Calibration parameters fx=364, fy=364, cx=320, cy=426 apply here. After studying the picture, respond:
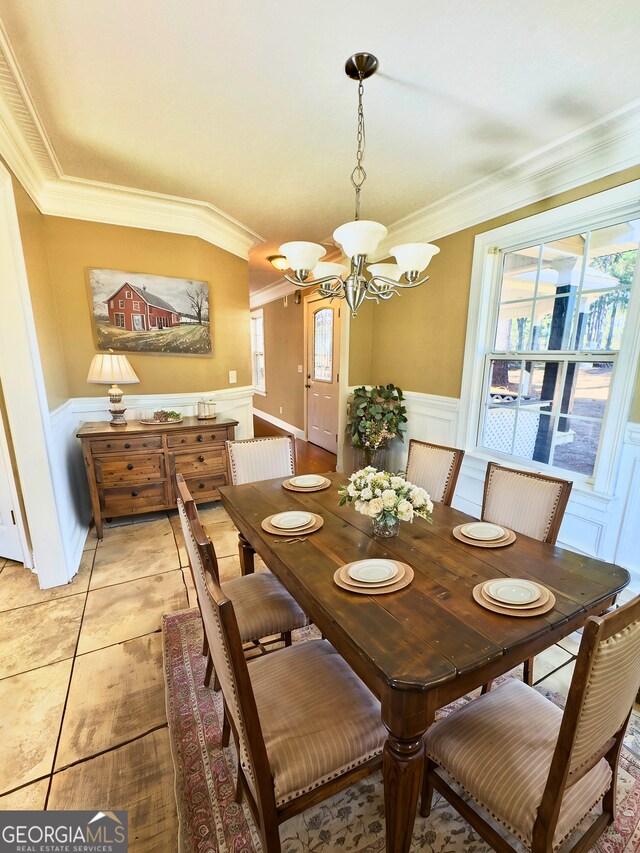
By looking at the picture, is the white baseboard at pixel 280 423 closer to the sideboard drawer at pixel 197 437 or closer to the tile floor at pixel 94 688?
the sideboard drawer at pixel 197 437

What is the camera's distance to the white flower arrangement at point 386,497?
1.35 m

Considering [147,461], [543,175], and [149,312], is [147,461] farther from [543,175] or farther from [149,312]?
[543,175]

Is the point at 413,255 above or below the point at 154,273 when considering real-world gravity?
below

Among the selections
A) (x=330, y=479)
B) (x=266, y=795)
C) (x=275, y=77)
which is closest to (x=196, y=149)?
(x=275, y=77)

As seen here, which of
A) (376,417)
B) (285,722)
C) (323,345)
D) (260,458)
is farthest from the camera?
(323,345)

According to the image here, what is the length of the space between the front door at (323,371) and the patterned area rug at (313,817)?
3.78 m

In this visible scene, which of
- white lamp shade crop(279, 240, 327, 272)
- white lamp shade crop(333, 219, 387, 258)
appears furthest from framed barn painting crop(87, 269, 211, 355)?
white lamp shade crop(333, 219, 387, 258)

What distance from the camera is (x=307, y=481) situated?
2043 millimetres

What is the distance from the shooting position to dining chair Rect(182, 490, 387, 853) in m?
0.84


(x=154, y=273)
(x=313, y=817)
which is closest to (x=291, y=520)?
(x=313, y=817)

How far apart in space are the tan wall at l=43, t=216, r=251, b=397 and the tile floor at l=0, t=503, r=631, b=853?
58.9 inches

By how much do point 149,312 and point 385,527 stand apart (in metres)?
2.76

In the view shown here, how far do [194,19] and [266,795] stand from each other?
2.49 m

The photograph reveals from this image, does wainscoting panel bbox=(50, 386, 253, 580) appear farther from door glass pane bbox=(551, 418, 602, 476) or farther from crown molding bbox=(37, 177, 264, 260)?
door glass pane bbox=(551, 418, 602, 476)
